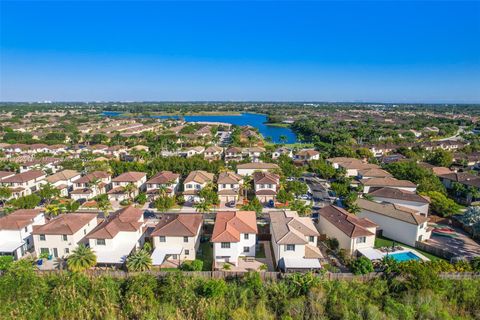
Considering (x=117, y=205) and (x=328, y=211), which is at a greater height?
(x=328, y=211)

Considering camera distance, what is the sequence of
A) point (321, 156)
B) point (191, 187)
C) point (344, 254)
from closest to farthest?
point (344, 254), point (191, 187), point (321, 156)

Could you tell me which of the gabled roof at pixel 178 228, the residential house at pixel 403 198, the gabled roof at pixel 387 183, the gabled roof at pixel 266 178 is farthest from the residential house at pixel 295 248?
the gabled roof at pixel 387 183

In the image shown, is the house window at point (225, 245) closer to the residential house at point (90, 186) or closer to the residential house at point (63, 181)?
the residential house at point (90, 186)

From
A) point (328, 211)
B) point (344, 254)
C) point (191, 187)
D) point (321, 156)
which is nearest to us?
point (344, 254)

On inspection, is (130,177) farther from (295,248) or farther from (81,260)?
(295,248)

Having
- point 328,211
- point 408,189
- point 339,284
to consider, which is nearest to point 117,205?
point 328,211

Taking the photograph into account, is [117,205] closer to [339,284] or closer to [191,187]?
[191,187]

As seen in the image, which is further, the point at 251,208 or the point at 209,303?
the point at 251,208
